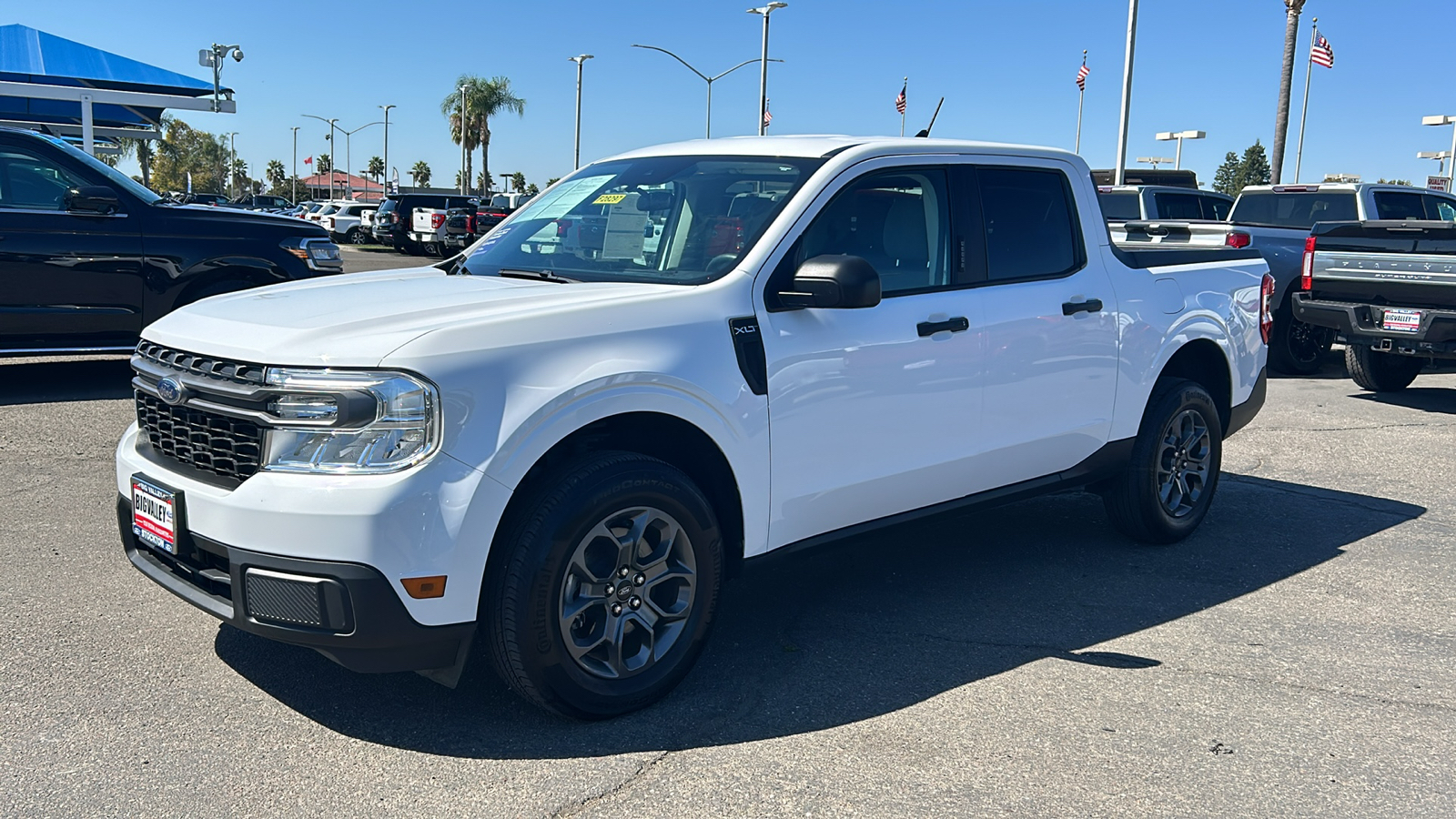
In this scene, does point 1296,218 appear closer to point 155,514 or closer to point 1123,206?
point 1123,206

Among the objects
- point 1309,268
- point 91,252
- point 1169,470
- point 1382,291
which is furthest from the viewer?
point 1309,268

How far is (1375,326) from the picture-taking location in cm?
1002

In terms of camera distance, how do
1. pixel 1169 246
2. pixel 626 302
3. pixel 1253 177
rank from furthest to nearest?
pixel 1253 177 < pixel 1169 246 < pixel 626 302

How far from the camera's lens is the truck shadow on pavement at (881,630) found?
3.56m

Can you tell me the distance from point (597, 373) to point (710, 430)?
454 millimetres

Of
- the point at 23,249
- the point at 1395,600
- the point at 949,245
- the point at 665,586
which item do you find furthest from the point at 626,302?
the point at 23,249

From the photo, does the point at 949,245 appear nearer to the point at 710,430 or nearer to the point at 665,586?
the point at 710,430

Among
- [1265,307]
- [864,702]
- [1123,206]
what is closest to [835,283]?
[864,702]

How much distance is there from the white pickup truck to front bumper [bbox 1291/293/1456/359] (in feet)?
18.4

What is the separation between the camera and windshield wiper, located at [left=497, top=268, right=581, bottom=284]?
4.15 metres

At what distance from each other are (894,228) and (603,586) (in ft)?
5.89

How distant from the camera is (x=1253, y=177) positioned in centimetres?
11856

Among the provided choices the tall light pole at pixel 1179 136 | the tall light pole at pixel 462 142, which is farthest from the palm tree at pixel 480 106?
the tall light pole at pixel 1179 136

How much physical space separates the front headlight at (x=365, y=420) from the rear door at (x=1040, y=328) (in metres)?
2.30
